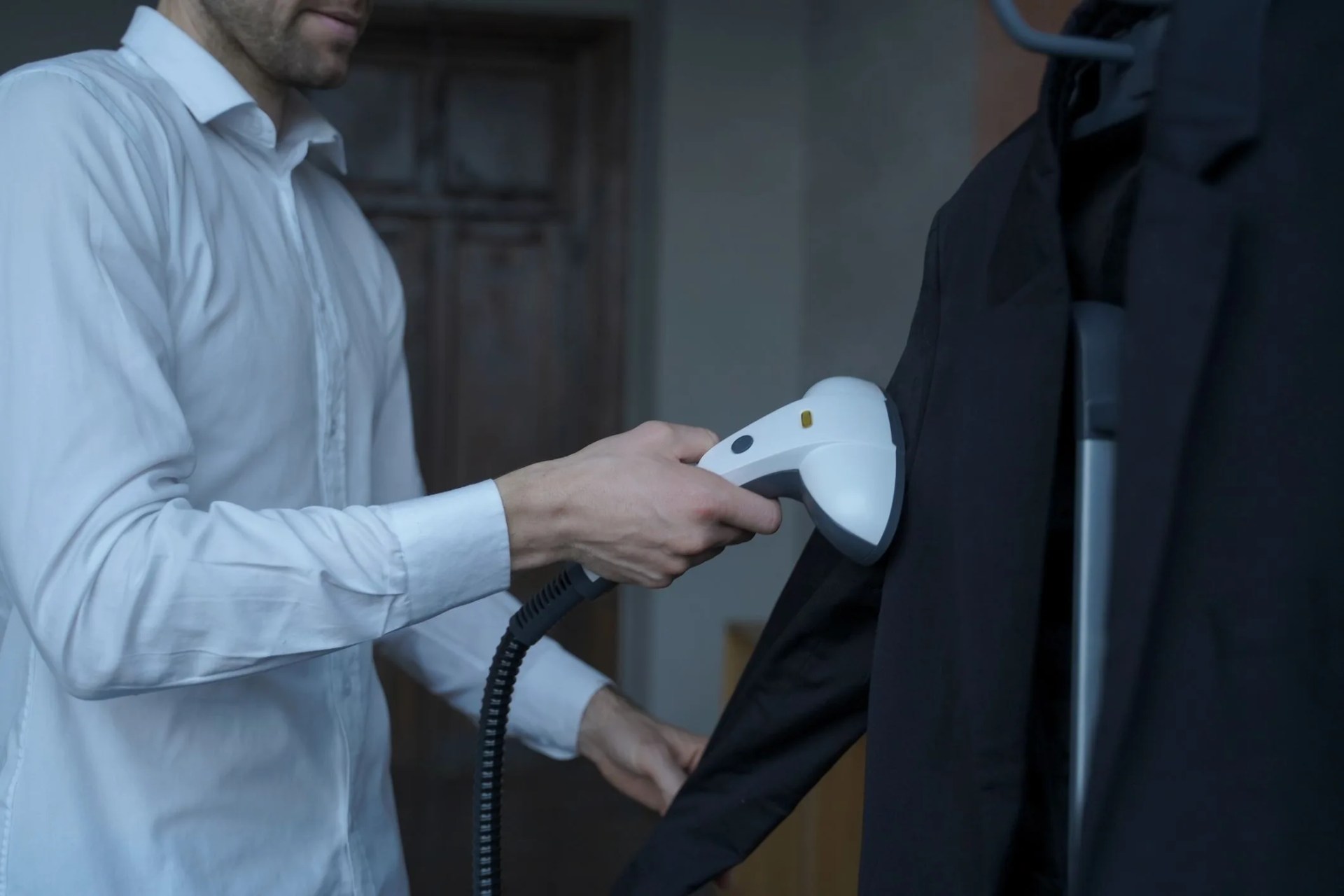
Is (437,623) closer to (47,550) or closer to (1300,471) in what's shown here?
(47,550)

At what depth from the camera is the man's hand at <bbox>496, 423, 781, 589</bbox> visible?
757 millimetres

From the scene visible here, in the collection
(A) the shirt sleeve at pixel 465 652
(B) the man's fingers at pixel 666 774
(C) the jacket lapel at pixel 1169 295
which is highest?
(C) the jacket lapel at pixel 1169 295

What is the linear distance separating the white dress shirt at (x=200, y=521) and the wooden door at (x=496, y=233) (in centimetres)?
184

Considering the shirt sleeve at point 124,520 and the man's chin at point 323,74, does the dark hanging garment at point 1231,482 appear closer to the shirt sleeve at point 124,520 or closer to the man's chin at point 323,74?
the shirt sleeve at point 124,520

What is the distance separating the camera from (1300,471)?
0.51 meters

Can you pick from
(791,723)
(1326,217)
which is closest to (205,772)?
(791,723)

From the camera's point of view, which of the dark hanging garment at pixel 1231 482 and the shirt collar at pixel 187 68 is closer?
the dark hanging garment at pixel 1231 482

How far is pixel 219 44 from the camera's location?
39.4 inches

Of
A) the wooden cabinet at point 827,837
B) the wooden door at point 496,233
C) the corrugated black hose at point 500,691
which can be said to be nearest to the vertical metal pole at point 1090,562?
the corrugated black hose at point 500,691

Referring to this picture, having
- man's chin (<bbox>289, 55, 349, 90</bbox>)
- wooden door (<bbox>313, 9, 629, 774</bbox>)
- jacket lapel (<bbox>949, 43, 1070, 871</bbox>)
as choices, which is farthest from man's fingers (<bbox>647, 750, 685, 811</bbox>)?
wooden door (<bbox>313, 9, 629, 774</bbox>)

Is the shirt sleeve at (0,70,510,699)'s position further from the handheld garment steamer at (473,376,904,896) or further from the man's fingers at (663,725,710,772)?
the man's fingers at (663,725,710,772)

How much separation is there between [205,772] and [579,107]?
94.8 inches

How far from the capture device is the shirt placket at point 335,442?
1.01 m

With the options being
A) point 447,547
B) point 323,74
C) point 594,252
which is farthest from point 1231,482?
point 594,252
